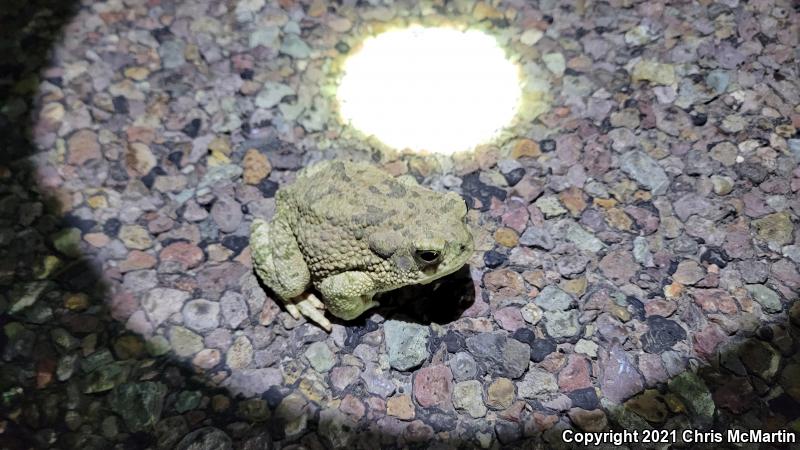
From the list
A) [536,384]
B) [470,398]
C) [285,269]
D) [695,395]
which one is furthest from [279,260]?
[695,395]

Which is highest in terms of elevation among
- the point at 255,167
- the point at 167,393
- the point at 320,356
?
the point at 255,167

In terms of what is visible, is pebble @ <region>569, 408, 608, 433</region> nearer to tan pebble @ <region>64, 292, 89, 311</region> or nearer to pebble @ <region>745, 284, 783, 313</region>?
pebble @ <region>745, 284, 783, 313</region>

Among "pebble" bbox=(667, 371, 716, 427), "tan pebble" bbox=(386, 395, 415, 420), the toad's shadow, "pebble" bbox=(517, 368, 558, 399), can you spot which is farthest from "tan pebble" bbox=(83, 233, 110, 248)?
"pebble" bbox=(667, 371, 716, 427)

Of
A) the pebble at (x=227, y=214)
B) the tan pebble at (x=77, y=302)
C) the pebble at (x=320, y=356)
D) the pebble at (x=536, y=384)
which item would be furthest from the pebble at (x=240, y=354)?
the pebble at (x=536, y=384)

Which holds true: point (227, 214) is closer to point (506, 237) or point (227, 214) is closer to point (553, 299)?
point (506, 237)

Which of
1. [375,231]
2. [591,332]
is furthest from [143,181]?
[591,332]

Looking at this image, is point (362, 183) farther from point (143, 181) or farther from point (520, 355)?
point (143, 181)
